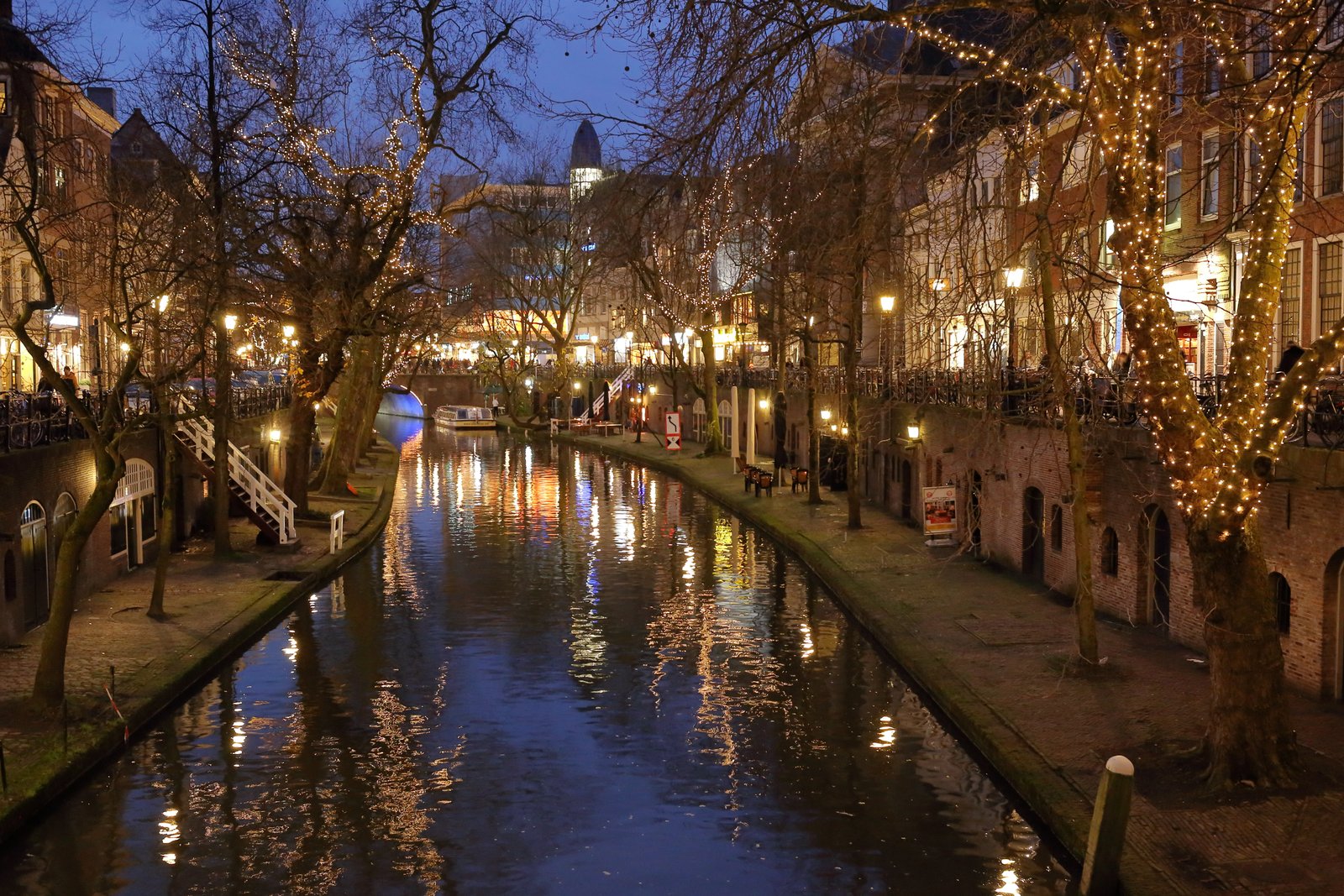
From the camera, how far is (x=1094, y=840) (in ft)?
36.3

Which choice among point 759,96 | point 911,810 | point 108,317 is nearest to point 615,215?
point 759,96

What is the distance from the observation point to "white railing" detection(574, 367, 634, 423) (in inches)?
3386

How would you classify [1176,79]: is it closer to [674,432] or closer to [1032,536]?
[1032,536]

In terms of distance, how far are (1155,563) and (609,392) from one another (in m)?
68.4

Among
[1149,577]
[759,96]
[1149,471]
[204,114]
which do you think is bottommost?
[1149,577]

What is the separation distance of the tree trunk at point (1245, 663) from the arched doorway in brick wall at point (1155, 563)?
7.66 m

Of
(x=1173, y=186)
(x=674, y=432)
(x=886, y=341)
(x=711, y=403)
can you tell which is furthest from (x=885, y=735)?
(x=674, y=432)

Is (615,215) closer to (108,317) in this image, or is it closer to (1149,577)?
(108,317)

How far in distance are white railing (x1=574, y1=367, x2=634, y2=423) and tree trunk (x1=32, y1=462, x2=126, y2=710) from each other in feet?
215

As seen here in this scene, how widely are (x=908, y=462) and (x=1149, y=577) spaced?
15.1 meters

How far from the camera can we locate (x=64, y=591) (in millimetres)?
15969

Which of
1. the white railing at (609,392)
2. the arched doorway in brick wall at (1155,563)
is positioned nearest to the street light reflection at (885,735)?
the arched doorway in brick wall at (1155,563)

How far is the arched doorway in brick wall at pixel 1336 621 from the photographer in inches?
618

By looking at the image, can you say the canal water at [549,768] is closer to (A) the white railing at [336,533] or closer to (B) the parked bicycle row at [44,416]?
(A) the white railing at [336,533]
